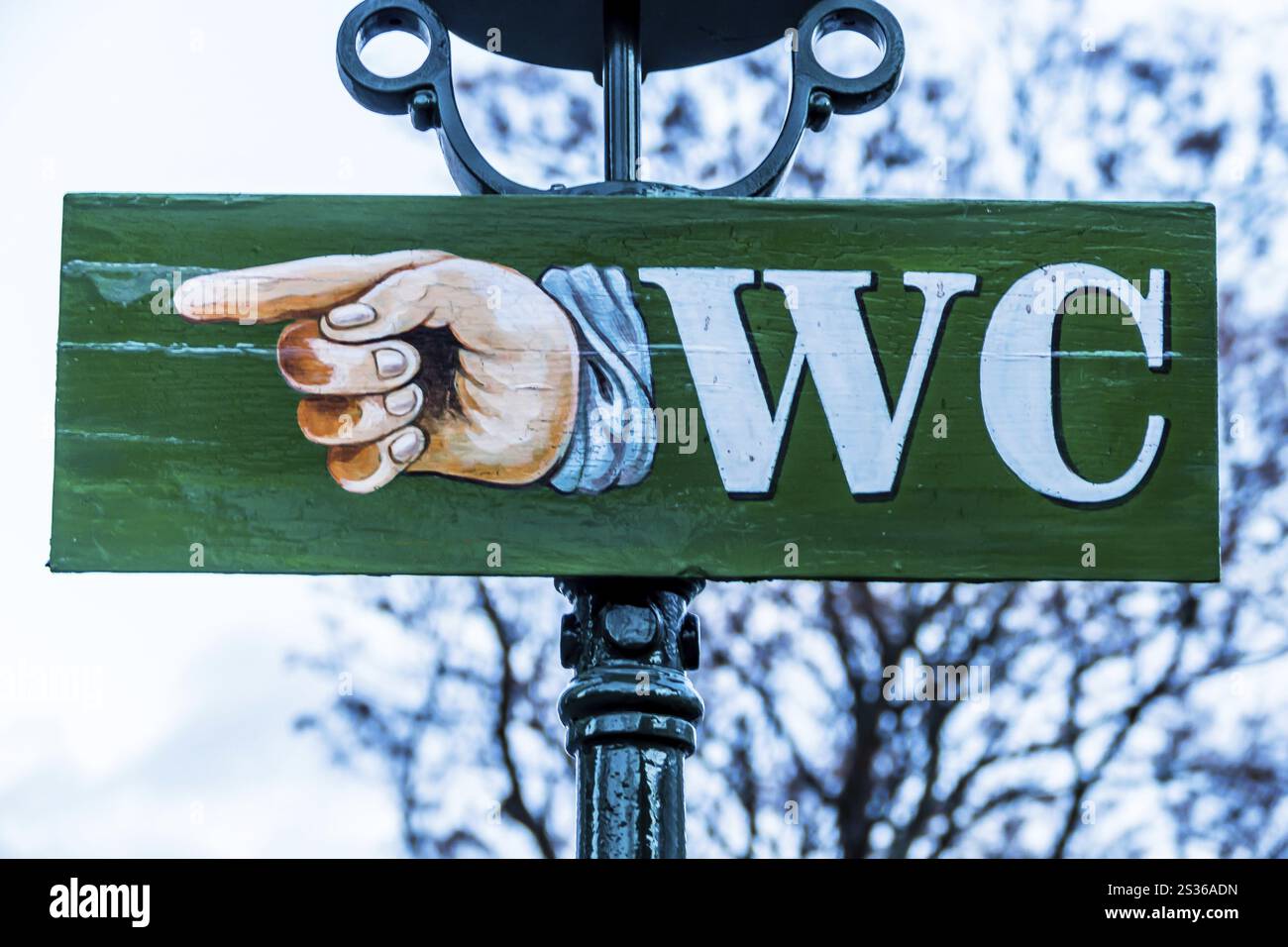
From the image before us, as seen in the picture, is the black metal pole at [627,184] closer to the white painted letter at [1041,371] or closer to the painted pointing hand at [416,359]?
the painted pointing hand at [416,359]

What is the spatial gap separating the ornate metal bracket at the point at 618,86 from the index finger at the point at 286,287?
237mm

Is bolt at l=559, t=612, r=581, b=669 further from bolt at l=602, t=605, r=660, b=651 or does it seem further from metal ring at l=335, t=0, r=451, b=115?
metal ring at l=335, t=0, r=451, b=115

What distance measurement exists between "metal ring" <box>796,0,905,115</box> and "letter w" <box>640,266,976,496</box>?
14.6 inches

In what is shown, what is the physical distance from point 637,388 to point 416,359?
30 cm

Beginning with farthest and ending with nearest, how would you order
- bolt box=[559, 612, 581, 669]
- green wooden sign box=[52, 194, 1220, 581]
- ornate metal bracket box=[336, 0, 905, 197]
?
ornate metal bracket box=[336, 0, 905, 197], bolt box=[559, 612, 581, 669], green wooden sign box=[52, 194, 1220, 581]

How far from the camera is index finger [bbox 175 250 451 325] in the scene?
2.51m

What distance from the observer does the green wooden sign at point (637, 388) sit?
2422 millimetres

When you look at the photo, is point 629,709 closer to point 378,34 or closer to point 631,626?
point 631,626

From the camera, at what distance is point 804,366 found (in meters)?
2.49

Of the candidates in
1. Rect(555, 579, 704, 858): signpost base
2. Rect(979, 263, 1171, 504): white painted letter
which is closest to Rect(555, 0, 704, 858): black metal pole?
Rect(555, 579, 704, 858): signpost base

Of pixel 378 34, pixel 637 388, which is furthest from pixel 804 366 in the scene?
pixel 378 34

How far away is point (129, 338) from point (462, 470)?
481 mm
